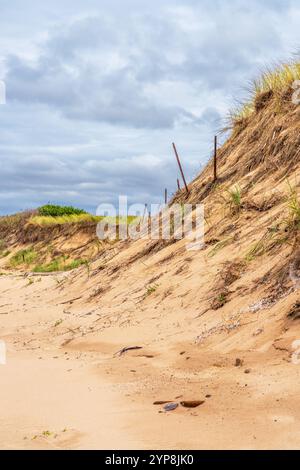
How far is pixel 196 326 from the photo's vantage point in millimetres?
7113

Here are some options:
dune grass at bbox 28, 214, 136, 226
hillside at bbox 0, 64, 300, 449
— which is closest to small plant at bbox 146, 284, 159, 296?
hillside at bbox 0, 64, 300, 449

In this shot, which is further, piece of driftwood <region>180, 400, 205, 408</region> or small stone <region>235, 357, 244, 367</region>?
small stone <region>235, 357, 244, 367</region>

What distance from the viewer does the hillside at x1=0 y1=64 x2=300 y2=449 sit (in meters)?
4.13

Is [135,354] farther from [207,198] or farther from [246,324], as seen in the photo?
[207,198]

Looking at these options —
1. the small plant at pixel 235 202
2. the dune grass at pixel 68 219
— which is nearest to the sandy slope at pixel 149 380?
the small plant at pixel 235 202

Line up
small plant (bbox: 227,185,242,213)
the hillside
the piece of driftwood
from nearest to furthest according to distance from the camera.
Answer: the hillside
the piece of driftwood
small plant (bbox: 227,185,242,213)

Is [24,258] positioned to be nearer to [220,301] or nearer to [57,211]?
[57,211]

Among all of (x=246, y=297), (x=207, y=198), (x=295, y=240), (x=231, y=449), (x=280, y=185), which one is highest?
(x=207, y=198)

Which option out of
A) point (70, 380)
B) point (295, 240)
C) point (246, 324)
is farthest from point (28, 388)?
point (295, 240)

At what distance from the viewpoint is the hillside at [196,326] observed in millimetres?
4133

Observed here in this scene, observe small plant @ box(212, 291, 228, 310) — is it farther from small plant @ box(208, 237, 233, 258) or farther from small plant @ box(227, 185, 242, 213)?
small plant @ box(227, 185, 242, 213)

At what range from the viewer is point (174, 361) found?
6125 millimetres

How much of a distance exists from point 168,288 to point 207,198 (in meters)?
3.38

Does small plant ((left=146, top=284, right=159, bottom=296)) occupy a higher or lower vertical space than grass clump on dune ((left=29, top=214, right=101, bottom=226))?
lower
